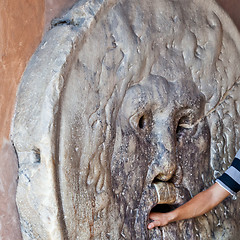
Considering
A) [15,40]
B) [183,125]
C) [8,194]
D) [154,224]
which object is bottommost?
[154,224]

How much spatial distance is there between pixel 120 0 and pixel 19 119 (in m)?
0.50

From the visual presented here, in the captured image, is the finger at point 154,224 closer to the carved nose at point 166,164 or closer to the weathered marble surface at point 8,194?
the carved nose at point 166,164

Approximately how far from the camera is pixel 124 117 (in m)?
1.44

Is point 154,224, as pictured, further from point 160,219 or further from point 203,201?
point 203,201

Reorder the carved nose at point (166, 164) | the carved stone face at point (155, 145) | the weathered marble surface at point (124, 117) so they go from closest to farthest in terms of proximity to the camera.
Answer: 1. the weathered marble surface at point (124, 117)
2. the carved stone face at point (155, 145)
3. the carved nose at point (166, 164)

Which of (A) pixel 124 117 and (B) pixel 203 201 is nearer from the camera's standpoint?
(A) pixel 124 117

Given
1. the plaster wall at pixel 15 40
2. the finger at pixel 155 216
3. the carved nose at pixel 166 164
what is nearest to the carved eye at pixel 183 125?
the carved nose at pixel 166 164

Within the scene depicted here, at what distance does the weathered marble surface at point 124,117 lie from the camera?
4.09 feet

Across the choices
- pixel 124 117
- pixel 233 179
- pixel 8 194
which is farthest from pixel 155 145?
pixel 8 194

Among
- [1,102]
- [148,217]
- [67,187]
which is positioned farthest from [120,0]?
[148,217]

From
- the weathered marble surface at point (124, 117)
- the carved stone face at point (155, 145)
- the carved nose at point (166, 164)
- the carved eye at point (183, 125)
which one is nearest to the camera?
the weathered marble surface at point (124, 117)

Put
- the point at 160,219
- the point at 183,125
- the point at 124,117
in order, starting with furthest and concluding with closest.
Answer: the point at 183,125 → the point at 160,219 → the point at 124,117

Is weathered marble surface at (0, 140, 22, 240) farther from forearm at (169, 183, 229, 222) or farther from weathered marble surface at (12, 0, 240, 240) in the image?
forearm at (169, 183, 229, 222)

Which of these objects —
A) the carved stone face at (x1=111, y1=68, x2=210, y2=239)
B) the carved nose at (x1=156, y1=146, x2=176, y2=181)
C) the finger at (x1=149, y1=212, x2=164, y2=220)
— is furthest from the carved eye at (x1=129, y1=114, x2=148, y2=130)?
the finger at (x1=149, y1=212, x2=164, y2=220)
